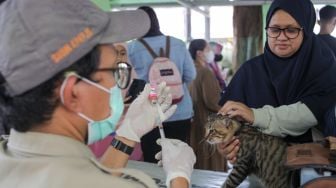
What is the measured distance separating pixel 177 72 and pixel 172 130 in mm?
390

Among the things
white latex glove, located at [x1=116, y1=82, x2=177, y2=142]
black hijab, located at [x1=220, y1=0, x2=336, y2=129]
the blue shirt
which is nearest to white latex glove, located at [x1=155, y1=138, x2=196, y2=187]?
white latex glove, located at [x1=116, y1=82, x2=177, y2=142]

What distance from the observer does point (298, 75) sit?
1.36 m

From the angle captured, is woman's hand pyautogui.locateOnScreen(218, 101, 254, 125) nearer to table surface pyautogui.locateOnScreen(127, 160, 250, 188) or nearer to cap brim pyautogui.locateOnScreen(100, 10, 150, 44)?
table surface pyautogui.locateOnScreen(127, 160, 250, 188)

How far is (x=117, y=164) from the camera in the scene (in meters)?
1.01

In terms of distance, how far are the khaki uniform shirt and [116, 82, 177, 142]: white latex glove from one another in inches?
13.7

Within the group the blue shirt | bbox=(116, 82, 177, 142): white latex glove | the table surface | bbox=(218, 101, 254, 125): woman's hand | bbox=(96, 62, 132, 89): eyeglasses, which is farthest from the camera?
the blue shirt

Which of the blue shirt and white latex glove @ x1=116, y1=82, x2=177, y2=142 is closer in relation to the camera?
white latex glove @ x1=116, y1=82, x2=177, y2=142

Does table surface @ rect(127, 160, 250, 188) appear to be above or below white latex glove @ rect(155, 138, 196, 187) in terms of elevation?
below

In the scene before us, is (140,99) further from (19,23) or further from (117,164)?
(19,23)

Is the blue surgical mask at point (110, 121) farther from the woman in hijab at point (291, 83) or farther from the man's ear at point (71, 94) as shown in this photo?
the woman in hijab at point (291, 83)

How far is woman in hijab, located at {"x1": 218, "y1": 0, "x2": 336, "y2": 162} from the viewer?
52.0 inches

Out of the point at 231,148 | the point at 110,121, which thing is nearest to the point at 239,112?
the point at 231,148

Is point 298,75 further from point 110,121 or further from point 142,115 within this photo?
point 110,121

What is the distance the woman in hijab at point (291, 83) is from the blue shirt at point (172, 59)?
109 centimetres
